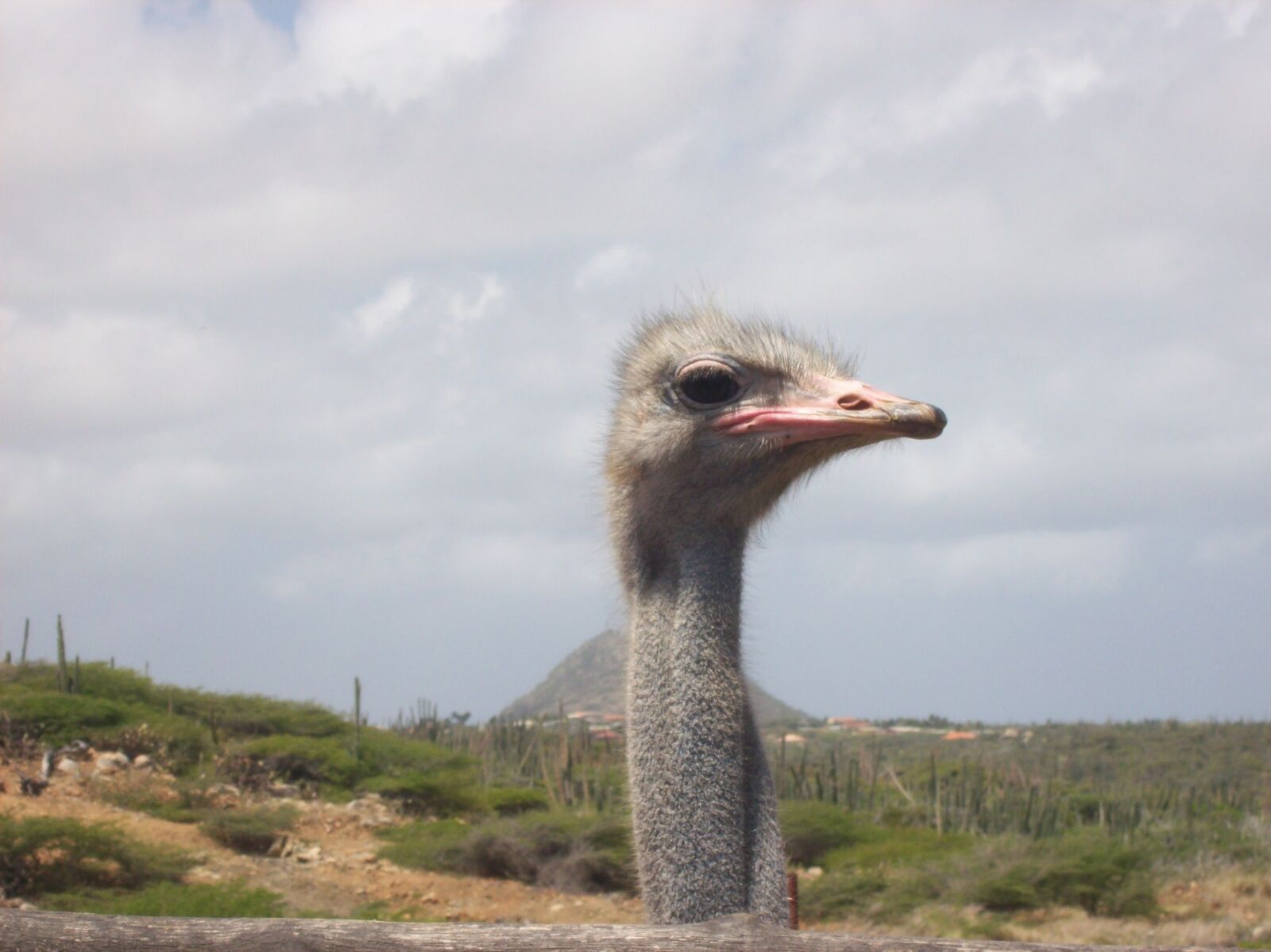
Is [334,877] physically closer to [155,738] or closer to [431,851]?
[431,851]

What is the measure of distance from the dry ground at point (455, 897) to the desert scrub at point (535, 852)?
7.9 inches

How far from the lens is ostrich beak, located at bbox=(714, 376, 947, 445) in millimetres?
2520

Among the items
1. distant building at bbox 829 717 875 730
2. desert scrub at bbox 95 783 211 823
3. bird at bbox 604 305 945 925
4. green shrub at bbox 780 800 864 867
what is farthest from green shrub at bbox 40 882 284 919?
distant building at bbox 829 717 875 730

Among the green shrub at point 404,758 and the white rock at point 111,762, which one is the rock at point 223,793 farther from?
the green shrub at point 404,758

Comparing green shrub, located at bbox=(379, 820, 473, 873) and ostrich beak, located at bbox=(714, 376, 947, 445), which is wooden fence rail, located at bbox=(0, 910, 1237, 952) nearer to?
ostrich beak, located at bbox=(714, 376, 947, 445)

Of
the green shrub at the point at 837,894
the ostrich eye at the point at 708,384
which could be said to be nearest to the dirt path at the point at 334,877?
the green shrub at the point at 837,894

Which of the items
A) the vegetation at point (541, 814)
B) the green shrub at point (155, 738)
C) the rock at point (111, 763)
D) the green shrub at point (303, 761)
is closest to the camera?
the vegetation at point (541, 814)

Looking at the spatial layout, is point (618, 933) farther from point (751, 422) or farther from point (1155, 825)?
point (1155, 825)

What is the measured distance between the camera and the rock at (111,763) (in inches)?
578

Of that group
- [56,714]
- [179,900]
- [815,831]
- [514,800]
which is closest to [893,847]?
[815,831]

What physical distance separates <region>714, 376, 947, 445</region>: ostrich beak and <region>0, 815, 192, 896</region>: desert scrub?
30.2ft

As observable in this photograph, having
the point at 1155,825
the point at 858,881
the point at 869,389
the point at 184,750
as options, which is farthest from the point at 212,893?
the point at 1155,825

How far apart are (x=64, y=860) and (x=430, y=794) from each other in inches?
223

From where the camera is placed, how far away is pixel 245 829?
40.6 ft
